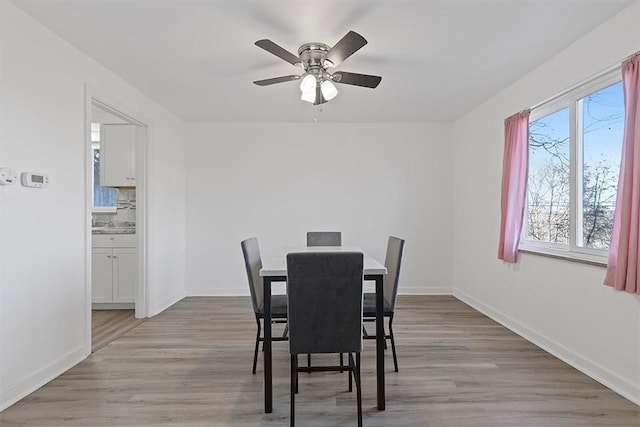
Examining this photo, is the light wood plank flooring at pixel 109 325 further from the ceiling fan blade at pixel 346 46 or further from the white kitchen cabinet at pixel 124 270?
the ceiling fan blade at pixel 346 46

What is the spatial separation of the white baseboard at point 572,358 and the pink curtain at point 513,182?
66cm

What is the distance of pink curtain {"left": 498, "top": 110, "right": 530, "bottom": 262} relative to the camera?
3.61 metres

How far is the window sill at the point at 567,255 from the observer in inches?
107

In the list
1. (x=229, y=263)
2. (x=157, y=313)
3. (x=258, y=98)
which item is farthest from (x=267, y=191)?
(x=157, y=313)

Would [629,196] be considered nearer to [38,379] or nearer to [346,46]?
[346,46]

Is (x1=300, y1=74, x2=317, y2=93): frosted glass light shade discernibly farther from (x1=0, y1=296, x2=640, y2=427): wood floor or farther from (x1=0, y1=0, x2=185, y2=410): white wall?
(x1=0, y1=296, x2=640, y2=427): wood floor

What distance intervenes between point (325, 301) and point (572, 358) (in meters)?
2.15

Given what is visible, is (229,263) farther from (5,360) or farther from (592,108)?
(592,108)

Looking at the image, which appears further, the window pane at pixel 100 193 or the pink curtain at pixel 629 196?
the window pane at pixel 100 193

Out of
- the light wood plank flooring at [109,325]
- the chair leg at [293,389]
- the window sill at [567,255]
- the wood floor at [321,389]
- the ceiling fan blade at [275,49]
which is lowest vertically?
the light wood plank flooring at [109,325]

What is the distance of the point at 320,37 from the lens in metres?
2.75

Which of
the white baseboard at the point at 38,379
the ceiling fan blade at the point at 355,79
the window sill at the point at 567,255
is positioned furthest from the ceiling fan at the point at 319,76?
the white baseboard at the point at 38,379

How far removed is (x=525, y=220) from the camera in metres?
3.88

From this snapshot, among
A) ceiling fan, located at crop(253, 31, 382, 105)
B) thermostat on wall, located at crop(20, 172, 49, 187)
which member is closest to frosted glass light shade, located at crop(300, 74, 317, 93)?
ceiling fan, located at crop(253, 31, 382, 105)
